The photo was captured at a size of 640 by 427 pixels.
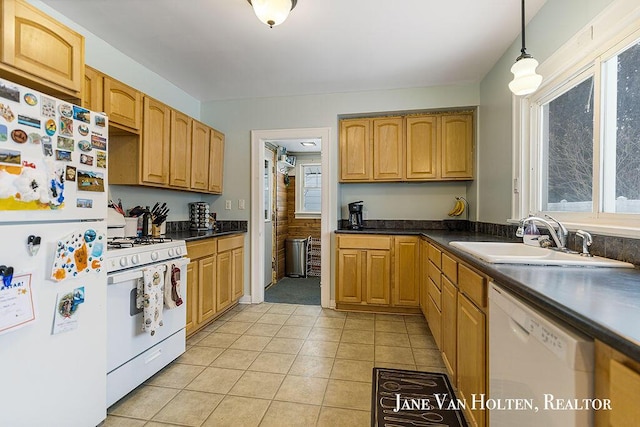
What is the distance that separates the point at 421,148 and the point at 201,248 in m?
Result: 2.55

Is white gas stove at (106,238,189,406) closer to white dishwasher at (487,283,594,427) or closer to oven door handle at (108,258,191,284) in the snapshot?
oven door handle at (108,258,191,284)

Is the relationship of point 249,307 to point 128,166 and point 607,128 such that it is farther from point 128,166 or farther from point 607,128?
point 607,128

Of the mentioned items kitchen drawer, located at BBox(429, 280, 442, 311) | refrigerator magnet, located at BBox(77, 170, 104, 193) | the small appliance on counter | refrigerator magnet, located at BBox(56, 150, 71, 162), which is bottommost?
kitchen drawer, located at BBox(429, 280, 442, 311)

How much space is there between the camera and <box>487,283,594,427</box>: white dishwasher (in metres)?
0.67

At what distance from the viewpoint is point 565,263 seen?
1.25 metres

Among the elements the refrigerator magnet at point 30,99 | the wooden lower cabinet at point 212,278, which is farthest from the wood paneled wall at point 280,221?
the refrigerator magnet at point 30,99

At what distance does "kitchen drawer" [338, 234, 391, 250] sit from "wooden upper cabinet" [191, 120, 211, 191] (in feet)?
5.36

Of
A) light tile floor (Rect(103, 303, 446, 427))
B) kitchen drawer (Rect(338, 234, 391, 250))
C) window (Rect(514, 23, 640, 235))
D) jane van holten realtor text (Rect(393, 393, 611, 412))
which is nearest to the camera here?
jane van holten realtor text (Rect(393, 393, 611, 412))

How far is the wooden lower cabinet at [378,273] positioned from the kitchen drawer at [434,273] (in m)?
0.49

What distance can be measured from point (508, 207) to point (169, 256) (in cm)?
268

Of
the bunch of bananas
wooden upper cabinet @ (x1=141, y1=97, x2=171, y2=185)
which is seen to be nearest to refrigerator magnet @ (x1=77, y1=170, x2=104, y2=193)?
wooden upper cabinet @ (x1=141, y1=97, x2=171, y2=185)

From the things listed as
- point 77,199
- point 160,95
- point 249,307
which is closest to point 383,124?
point 160,95

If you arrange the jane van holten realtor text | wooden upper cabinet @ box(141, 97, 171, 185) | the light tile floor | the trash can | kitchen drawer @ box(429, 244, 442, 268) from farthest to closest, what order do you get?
the trash can
wooden upper cabinet @ box(141, 97, 171, 185)
kitchen drawer @ box(429, 244, 442, 268)
the light tile floor
the jane van holten realtor text

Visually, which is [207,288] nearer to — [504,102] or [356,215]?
[356,215]
